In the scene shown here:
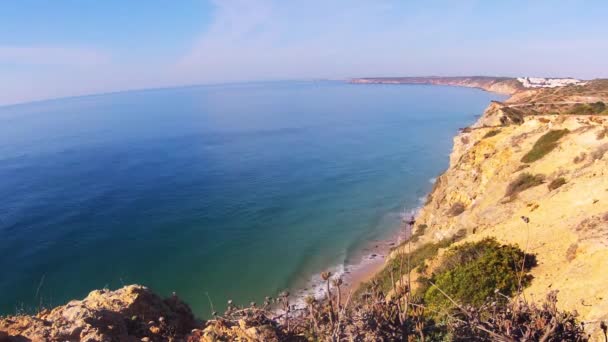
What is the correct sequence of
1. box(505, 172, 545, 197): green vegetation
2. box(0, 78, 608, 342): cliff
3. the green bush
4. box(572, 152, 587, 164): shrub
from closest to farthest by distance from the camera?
box(0, 78, 608, 342): cliff
the green bush
box(572, 152, 587, 164): shrub
box(505, 172, 545, 197): green vegetation

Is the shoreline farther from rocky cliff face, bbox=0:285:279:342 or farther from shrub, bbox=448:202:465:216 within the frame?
rocky cliff face, bbox=0:285:279:342

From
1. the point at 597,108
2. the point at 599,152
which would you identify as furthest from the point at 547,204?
the point at 597,108

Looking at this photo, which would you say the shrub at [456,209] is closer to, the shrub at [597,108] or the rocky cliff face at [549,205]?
the rocky cliff face at [549,205]

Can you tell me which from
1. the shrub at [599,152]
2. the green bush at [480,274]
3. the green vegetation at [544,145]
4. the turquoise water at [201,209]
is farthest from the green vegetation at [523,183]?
the turquoise water at [201,209]

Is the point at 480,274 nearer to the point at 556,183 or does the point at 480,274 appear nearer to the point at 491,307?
the point at 491,307

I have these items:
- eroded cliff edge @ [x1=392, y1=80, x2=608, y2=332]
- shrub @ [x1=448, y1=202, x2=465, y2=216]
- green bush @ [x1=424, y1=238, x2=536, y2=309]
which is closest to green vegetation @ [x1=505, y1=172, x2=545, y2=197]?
eroded cliff edge @ [x1=392, y1=80, x2=608, y2=332]
